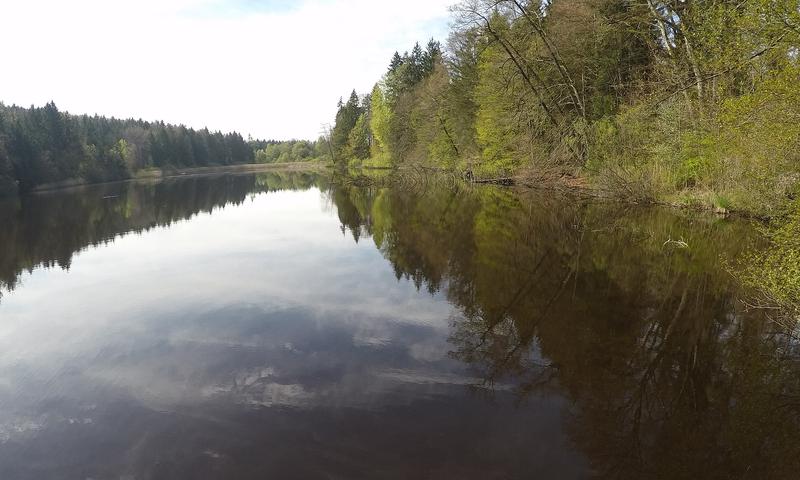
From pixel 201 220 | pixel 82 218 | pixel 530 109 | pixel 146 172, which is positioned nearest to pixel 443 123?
pixel 530 109

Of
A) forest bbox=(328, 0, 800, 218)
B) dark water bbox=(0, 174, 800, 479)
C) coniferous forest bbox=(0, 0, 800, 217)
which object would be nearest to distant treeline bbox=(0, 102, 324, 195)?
coniferous forest bbox=(0, 0, 800, 217)

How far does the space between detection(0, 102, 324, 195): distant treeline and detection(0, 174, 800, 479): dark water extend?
55006mm

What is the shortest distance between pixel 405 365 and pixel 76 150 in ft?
276

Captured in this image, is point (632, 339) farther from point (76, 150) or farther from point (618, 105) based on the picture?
point (76, 150)

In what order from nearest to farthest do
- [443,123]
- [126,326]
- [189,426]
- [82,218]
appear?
1. [189,426]
2. [126,326]
3. [82,218]
4. [443,123]

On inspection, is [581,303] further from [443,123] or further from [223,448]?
[443,123]

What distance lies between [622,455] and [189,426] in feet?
17.6

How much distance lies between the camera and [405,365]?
7480 millimetres

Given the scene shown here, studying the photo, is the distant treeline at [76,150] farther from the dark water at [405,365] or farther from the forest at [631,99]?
the dark water at [405,365]

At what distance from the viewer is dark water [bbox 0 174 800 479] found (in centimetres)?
521

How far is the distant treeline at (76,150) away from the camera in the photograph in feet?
186

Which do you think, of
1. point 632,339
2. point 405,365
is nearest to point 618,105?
point 632,339

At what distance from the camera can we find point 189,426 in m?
5.93

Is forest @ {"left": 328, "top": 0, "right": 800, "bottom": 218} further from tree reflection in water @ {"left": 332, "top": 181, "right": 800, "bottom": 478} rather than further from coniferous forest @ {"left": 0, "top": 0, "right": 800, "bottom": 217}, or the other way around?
tree reflection in water @ {"left": 332, "top": 181, "right": 800, "bottom": 478}
